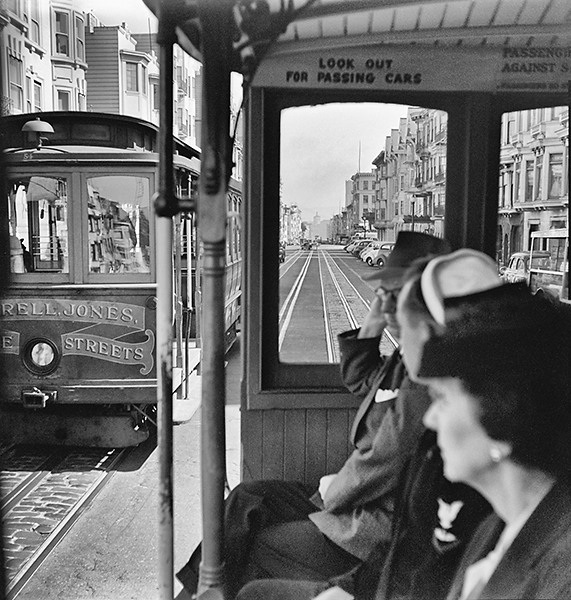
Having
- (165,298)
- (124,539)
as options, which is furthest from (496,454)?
(124,539)

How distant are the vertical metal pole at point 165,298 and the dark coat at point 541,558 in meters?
0.85

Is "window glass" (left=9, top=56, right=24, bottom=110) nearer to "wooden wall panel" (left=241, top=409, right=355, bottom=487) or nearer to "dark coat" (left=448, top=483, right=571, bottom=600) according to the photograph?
"wooden wall panel" (left=241, top=409, right=355, bottom=487)

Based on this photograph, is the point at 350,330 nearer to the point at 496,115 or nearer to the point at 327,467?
the point at 327,467

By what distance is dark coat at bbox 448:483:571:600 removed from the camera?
1481mm

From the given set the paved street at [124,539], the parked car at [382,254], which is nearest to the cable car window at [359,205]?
the parked car at [382,254]

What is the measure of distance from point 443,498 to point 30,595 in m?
2.22

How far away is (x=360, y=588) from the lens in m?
2.03

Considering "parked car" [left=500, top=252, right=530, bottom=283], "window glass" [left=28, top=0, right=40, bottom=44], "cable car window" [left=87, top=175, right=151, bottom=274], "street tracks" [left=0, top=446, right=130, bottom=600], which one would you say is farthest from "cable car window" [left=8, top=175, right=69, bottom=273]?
"parked car" [left=500, top=252, right=530, bottom=283]

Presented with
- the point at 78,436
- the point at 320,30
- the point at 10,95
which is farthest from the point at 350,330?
the point at 78,436

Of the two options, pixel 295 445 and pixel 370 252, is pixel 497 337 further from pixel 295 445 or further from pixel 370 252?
pixel 295 445

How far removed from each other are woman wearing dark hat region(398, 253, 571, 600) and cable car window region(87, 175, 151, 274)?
3.41 metres

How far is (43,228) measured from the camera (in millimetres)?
4887

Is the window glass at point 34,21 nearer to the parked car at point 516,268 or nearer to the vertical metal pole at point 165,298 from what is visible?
the vertical metal pole at point 165,298

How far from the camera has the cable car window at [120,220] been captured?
483 cm
